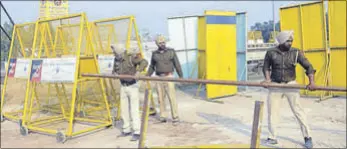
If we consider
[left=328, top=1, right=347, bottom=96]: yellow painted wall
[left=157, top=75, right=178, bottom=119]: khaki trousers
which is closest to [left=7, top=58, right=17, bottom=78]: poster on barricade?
[left=157, top=75, right=178, bottom=119]: khaki trousers

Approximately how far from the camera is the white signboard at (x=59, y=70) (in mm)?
6723

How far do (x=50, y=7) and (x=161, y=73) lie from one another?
19312 mm

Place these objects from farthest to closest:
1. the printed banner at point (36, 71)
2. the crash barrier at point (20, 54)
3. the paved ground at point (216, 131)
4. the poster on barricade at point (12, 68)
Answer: the poster on barricade at point (12, 68) → the crash barrier at point (20, 54) → the printed banner at point (36, 71) → the paved ground at point (216, 131)

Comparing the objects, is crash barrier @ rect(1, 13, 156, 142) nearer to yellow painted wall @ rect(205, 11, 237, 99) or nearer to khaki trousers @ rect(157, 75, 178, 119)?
khaki trousers @ rect(157, 75, 178, 119)

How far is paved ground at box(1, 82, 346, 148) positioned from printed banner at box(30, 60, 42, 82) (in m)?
1.15

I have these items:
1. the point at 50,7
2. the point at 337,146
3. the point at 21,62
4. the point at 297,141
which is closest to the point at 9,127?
the point at 21,62

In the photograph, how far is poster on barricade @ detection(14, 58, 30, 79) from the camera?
792 cm

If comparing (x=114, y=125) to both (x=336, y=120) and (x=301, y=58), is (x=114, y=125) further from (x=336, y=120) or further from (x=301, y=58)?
(x=336, y=120)

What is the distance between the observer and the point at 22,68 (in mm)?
8109

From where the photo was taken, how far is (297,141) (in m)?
5.84

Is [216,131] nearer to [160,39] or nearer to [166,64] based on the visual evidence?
[166,64]

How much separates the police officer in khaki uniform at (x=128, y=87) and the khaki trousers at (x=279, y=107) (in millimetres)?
2366

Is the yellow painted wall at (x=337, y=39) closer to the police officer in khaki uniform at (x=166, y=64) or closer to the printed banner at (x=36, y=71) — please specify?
the police officer in khaki uniform at (x=166, y=64)

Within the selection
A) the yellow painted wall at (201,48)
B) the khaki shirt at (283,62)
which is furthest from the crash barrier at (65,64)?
the yellow painted wall at (201,48)
